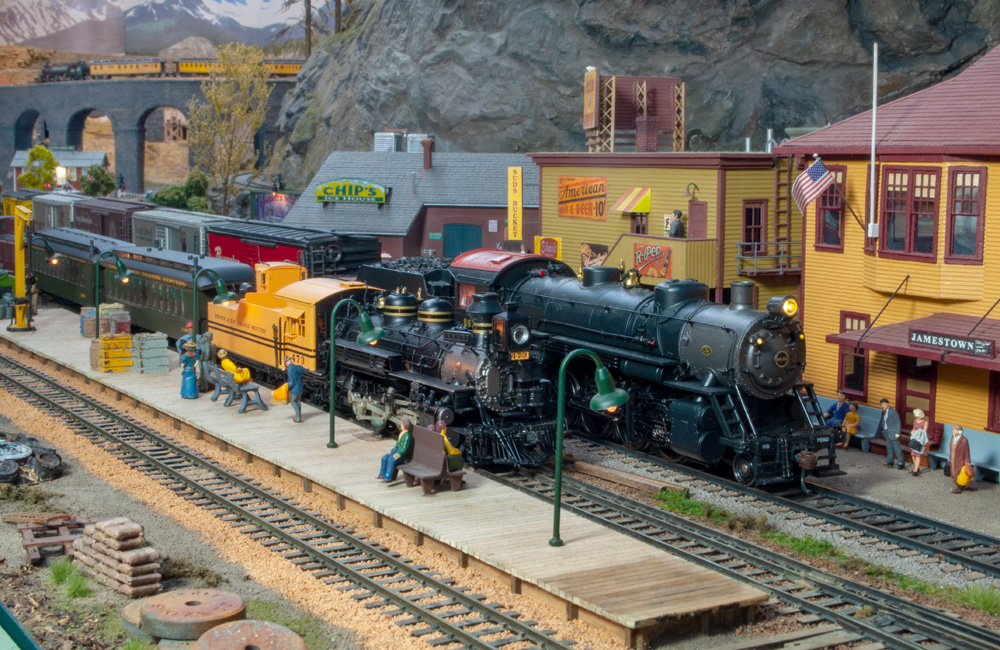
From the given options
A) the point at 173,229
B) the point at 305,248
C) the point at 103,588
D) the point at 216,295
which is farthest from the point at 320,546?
the point at 173,229

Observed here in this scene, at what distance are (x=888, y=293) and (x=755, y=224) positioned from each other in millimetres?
6068

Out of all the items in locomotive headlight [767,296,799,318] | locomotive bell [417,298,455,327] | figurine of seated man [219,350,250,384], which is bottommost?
figurine of seated man [219,350,250,384]

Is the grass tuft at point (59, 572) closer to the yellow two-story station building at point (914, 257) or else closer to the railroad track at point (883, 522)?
the railroad track at point (883, 522)

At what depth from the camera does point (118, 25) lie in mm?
100438

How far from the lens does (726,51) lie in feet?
148

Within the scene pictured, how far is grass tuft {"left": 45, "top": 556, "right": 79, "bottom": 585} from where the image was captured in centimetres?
1420

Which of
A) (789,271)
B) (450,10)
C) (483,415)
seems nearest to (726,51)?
(450,10)

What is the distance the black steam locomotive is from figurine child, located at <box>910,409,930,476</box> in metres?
1.86

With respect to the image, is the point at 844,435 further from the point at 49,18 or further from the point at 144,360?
the point at 49,18

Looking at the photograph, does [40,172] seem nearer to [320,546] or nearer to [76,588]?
[320,546]

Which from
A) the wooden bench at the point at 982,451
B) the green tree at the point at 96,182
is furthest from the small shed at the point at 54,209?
the wooden bench at the point at 982,451

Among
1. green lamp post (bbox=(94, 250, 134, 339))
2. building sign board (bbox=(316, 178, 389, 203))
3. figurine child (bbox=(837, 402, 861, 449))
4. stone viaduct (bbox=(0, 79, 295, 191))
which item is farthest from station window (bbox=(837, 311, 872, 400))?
stone viaduct (bbox=(0, 79, 295, 191))

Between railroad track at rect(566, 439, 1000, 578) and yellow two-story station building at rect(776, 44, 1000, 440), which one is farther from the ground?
yellow two-story station building at rect(776, 44, 1000, 440)

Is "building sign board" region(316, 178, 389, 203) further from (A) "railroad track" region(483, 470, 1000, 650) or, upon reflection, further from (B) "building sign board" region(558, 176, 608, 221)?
(A) "railroad track" region(483, 470, 1000, 650)
